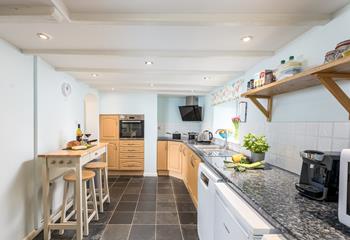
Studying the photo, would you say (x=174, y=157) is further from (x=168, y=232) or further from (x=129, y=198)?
(x=168, y=232)

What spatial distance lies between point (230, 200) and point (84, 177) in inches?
71.1

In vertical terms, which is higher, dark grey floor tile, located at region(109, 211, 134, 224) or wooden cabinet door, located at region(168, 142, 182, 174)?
wooden cabinet door, located at region(168, 142, 182, 174)

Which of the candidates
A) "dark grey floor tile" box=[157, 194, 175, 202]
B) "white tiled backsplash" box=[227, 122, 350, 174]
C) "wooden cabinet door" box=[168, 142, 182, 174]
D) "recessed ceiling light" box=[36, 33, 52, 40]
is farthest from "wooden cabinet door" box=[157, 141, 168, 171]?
"recessed ceiling light" box=[36, 33, 52, 40]

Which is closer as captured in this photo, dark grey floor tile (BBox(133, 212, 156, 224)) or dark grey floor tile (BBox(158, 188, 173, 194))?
dark grey floor tile (BBox(133, 212, 156, 224))

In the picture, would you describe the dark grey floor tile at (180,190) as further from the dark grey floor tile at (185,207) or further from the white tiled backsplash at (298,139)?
the white tiled backsplash at (298,139)

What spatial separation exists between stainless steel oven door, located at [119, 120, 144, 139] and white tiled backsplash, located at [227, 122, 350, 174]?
3.13m

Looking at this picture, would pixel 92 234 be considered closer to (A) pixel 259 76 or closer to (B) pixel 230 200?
(B) pixel 230 200

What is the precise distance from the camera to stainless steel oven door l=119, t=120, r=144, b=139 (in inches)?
182

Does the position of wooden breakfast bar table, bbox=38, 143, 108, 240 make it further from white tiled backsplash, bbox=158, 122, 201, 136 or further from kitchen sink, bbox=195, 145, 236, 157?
white tiled backsplash, bbox=158, 122, 201, 136

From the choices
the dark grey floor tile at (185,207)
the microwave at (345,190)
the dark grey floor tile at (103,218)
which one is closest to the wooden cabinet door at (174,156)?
the dark grey floor tile at (185,207)

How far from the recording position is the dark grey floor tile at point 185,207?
2.88 metres

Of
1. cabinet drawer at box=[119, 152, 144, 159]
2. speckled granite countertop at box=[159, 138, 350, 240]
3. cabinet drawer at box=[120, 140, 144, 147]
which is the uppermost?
speckled granite countertop at box=[159, 138, 350, 240]

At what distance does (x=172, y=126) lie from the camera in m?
5.41

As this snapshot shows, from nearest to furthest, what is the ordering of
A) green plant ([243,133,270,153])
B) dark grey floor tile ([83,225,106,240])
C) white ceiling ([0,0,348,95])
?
white ceiling ([0,0,348,95]) < green plant ([243,133,270,153]) < dark grey floor tile ([83,225,106,240])
